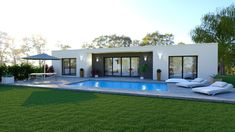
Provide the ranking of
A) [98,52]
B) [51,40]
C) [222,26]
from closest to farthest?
1. [98,52]
2. [222,26]
3. [51,40]

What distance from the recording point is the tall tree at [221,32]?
2253cm

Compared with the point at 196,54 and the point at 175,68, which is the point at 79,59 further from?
the point at 196,54

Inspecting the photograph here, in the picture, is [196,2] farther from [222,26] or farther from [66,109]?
[66,109]

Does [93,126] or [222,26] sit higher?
[222,26]

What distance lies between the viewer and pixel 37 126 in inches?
187

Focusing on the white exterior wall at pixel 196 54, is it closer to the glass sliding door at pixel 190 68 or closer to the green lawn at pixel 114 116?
the glass sliding door at pixel 190 68

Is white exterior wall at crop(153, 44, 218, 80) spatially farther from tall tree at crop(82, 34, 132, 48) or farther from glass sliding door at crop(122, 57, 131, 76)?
tall tree at crop(82, 34, 132, 48)

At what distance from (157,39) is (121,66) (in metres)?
18.7

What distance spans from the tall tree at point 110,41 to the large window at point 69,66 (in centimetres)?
2132

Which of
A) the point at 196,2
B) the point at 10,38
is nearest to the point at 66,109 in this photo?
the point at 196,2

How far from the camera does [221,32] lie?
2314 centimetres

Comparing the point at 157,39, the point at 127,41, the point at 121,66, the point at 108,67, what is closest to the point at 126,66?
the point at 121,66

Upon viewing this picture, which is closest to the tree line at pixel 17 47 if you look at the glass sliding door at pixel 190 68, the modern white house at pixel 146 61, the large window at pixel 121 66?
the modern white house at pixel 146 61

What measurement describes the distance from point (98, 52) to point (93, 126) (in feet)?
47.4
